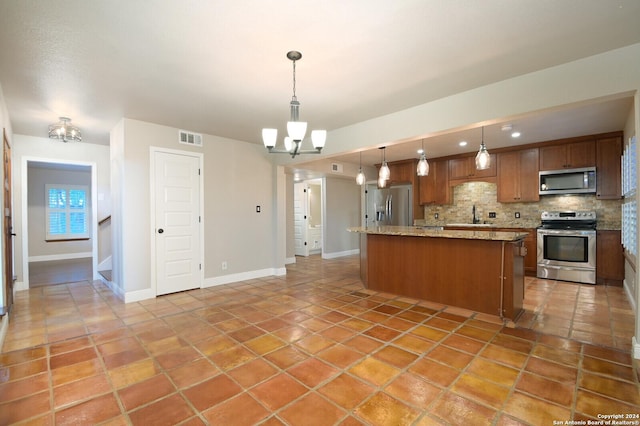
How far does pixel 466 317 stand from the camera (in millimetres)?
3342

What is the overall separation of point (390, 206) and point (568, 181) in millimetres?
3570

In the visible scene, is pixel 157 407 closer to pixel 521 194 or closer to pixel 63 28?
pixel 63 28

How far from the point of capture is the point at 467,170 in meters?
6.25

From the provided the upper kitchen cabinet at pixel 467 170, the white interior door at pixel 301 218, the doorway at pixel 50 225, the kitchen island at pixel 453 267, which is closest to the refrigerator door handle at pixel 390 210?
the upper kitchen cabinet at pixel 467 170

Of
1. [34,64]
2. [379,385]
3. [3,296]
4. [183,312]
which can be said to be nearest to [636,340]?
[379,385]

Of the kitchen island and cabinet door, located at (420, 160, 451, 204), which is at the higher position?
cabinet door, located at (420, 160, 451, 204)

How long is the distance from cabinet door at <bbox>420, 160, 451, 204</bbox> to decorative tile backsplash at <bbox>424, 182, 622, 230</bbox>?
1.02ft

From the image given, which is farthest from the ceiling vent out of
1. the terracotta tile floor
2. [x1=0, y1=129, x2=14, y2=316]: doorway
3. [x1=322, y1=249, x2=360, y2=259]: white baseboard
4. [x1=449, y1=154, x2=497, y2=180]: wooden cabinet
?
[x1=449, y1=154, x2=497, y2=180]: wooden cabinet

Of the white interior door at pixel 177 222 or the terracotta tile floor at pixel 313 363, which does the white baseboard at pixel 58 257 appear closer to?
the terracotta tile floor at pixel 313 363

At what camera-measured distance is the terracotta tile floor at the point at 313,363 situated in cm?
179

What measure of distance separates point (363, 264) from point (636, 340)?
306cm

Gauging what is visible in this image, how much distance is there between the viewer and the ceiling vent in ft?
15.0

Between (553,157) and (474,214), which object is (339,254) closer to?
(474,214)

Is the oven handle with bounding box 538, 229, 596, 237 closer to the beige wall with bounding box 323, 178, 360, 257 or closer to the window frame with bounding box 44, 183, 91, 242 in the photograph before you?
the beige wall with bounding box 323, 178, 360, 257
